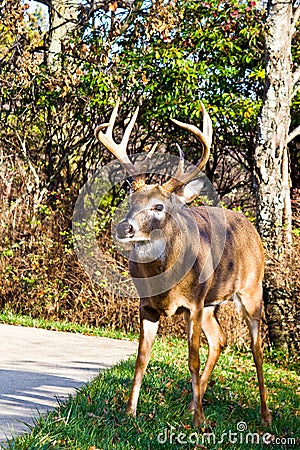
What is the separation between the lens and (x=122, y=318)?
10711 millimetres

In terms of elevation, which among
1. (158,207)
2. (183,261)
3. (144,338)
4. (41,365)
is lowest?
(41,365)

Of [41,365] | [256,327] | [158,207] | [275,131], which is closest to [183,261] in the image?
[158,207]

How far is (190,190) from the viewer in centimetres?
519

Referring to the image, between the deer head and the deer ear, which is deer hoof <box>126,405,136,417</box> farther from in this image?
the deer ear

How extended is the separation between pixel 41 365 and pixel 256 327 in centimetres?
248

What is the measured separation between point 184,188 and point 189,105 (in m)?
6.24

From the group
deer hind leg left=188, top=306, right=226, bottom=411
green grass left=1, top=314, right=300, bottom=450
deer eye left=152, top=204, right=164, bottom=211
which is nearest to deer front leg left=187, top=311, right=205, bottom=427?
green grass left=1, top=314, right=300, bottom=450

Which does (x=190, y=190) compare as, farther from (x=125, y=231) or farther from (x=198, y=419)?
(x=198, y=419)

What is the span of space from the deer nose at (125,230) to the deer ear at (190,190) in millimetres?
762

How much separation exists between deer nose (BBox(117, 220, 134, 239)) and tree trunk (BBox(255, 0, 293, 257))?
17.4 ft

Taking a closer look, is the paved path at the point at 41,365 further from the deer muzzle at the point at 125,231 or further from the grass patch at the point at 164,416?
the deer muzzle at the point at 125,231

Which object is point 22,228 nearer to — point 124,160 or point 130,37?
point 130,37

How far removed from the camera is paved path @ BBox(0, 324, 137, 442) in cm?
518

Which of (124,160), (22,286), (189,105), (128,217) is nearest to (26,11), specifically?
(189,105)
